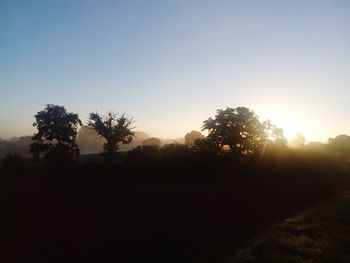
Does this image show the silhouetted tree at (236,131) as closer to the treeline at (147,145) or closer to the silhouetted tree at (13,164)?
the treeline at (147,145)

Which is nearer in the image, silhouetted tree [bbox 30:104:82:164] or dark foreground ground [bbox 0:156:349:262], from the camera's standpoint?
dark foreground ground [bbox 0:156:349:262]

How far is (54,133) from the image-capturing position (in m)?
86.2

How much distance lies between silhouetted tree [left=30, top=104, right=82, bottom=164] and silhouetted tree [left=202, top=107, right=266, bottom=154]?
36.1 meters

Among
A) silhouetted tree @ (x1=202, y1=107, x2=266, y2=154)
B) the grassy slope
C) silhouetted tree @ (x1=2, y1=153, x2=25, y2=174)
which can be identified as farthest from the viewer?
silhouetted tree @ (x1=202, y1=107, x2=266, y2=154)

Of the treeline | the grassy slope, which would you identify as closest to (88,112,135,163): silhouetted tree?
A: the treeline

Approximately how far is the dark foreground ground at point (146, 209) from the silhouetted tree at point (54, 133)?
5.87 metres

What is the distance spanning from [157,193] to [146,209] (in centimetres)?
1261

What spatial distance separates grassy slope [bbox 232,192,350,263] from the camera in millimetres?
23438

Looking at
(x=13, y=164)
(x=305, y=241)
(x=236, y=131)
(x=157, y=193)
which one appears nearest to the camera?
(x=305, y=241)

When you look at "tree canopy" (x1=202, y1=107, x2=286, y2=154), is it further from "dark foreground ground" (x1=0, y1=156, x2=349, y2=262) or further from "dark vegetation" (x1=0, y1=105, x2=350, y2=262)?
"dark foreground ground" (x1=0, y1=156, x2=349, y2=262)

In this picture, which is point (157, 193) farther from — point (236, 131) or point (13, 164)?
point (236, 131)

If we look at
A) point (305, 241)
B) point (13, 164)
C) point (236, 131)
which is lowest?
point (305, 241)

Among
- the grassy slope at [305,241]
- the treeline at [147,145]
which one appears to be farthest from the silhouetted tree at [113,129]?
the grassy slope at [305,241]

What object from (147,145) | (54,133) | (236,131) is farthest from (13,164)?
(236,131)
